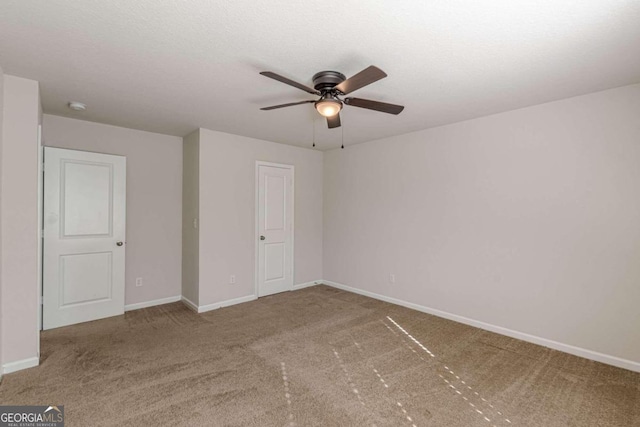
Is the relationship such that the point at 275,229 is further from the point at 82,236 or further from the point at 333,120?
the point at 333,120

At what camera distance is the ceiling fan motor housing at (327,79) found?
2.34m

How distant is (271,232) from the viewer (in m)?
5.00

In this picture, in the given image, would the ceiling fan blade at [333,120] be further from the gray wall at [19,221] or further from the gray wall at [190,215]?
the gray wall at [19,221]

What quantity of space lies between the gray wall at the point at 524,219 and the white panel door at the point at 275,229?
4.52ft

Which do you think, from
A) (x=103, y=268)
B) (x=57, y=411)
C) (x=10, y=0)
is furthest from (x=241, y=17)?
(x=103, y=268)

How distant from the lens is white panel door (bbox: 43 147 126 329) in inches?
141

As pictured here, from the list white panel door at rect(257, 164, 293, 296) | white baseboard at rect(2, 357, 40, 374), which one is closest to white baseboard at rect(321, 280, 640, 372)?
white panel door at rect(257, 164, 293, 296)

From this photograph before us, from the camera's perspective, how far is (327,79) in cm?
234

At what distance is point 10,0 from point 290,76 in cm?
165

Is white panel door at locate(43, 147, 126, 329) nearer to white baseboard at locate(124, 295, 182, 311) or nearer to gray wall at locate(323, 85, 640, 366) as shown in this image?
white baseboard at locate(124, 295, 182, 311)

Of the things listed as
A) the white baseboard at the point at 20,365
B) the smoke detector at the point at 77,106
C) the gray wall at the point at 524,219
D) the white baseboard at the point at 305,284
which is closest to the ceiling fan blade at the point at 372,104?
the gray wall at the point at 524,219

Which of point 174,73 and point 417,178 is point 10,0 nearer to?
point 174,73

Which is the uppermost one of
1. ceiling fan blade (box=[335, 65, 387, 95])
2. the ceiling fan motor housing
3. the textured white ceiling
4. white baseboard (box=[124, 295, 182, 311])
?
the textured white ceiling

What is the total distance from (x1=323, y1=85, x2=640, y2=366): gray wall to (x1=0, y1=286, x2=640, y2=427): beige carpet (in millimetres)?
412
